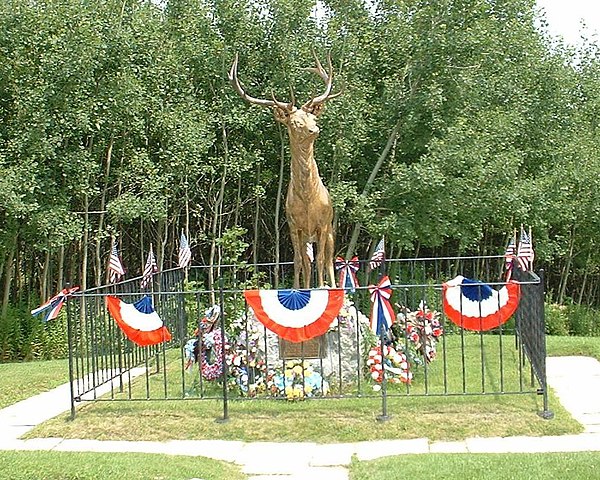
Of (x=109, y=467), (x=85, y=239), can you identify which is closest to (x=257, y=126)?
(x=85, y=239)

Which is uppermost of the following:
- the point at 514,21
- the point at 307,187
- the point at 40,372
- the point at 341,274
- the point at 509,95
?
the point at 514,21

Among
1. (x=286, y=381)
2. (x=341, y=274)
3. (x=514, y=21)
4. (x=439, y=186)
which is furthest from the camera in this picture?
(x=514, y=21)

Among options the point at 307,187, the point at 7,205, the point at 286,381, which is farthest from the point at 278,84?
the point at 286,381

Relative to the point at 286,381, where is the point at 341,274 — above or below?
above

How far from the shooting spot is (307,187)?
8.31 m

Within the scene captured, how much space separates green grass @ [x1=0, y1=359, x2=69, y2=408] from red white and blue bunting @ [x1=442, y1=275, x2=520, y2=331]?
505 centimetres

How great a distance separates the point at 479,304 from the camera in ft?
25.3

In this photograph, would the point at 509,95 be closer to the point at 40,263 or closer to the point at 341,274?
the point at 341,274

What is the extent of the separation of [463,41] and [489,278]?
17.6 feet

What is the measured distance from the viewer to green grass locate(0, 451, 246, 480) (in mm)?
5641

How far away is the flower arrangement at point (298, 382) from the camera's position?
26.1 ft

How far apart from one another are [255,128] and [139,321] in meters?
7.26

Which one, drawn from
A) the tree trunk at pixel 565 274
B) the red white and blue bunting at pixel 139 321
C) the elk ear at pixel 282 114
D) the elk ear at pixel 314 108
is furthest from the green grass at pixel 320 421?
the tree trunk at pixel 565 274

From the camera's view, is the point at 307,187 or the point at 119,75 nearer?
the point at 307,187
